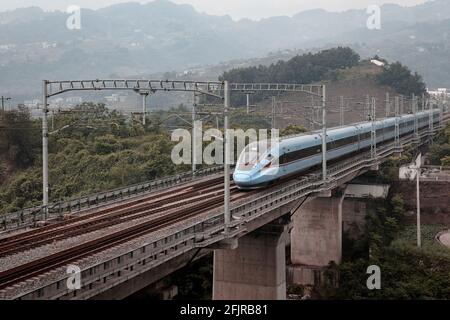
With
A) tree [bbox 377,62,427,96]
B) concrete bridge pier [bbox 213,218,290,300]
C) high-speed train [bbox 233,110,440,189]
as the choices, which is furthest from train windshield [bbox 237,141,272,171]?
tree [bbox 377,62,427,96]

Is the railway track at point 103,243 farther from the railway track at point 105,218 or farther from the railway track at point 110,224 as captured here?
the railway track at point 105,218

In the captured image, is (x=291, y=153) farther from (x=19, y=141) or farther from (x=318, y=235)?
(x=19, y=141)

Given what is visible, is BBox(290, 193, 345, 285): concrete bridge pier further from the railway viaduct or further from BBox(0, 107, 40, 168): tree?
BBox(0, 107, 40, 168): tree

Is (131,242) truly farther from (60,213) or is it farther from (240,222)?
(60,213)

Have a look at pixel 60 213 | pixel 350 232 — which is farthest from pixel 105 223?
pixel 350 232

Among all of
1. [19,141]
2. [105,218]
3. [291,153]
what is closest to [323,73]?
[19,141]

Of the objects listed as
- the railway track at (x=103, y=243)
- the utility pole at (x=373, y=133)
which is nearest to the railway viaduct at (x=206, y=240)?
the railway track at (x=103, y=243)
